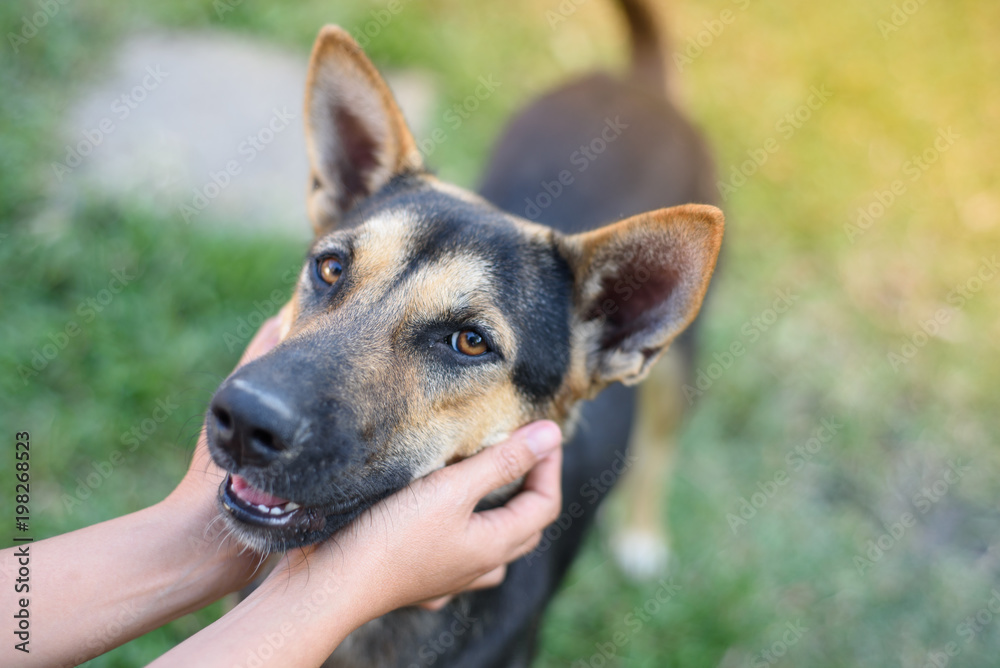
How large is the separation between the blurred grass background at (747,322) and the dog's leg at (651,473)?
0.14 m

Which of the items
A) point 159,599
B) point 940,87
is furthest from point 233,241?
point 940,87

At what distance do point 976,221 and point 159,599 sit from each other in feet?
26.7

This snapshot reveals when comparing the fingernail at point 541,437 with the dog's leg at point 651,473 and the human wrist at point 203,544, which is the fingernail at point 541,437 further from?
the dog's leg at point 651,473

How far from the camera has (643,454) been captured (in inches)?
197

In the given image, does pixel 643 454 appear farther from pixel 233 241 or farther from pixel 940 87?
pixel 940 87

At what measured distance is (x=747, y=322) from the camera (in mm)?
6148

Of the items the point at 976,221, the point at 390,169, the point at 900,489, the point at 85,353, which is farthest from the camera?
the point at 976,221

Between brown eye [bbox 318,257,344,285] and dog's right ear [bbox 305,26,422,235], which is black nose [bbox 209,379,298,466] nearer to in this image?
brown eye [bbox 318,257,344,285]

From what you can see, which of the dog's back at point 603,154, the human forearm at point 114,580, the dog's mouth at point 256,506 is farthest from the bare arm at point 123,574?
the dog's back at point 603,154

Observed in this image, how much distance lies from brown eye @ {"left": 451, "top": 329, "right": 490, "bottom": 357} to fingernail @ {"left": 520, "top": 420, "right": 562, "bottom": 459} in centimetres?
35

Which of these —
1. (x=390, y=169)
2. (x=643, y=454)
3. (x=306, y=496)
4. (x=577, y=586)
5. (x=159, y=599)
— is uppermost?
(x=390, y=169)

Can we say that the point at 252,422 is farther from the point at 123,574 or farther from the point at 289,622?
the point at 123,574

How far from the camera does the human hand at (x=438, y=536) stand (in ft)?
7.50

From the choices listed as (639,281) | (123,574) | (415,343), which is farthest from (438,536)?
(639,281)
